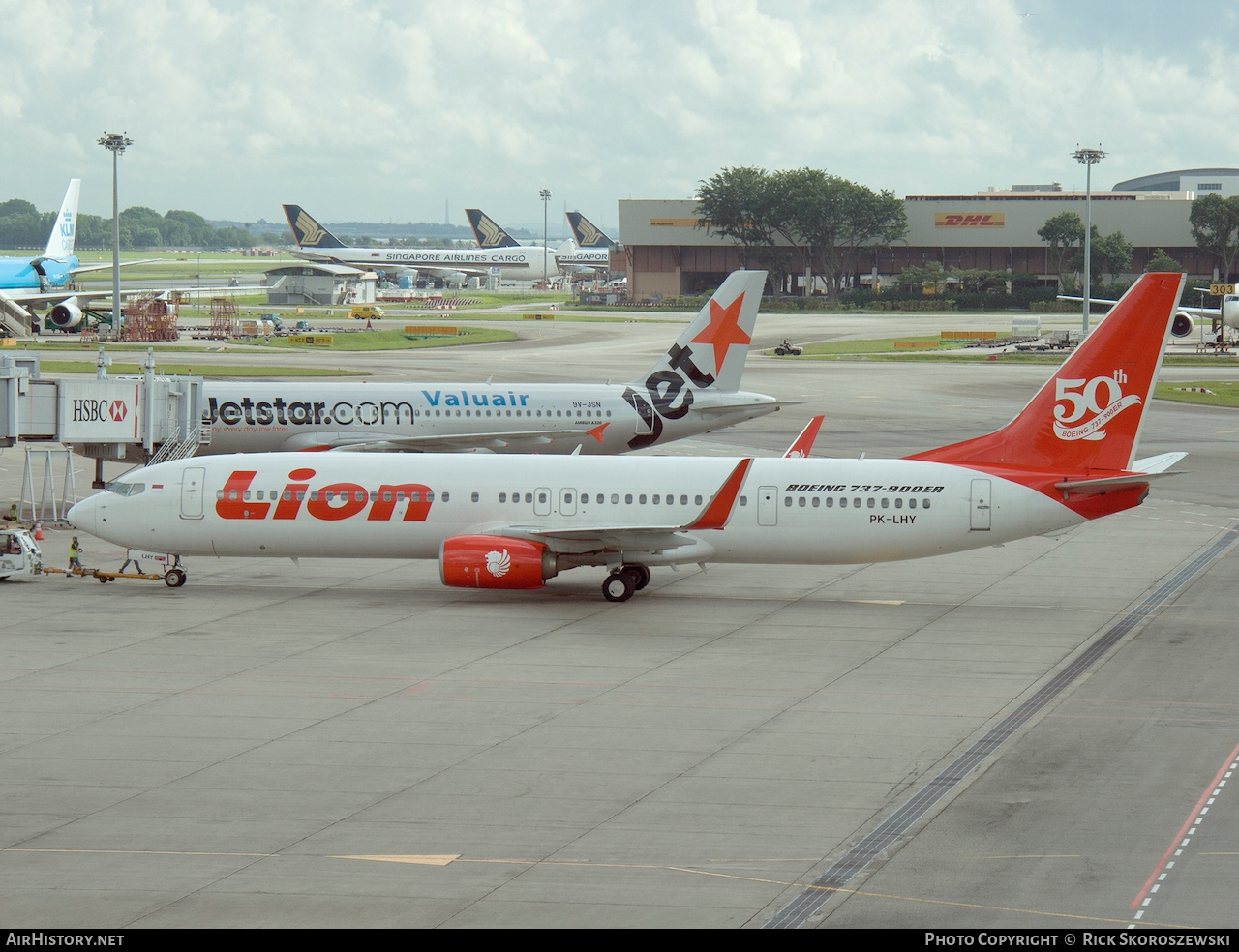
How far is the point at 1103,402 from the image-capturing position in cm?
3641

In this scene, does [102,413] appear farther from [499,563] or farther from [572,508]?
[572,508]

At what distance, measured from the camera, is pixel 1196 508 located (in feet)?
178

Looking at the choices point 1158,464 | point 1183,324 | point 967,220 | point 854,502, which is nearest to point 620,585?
point 854,502

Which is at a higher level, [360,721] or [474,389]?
[474,389]

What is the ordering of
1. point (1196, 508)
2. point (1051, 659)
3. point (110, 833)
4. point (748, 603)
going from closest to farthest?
point (110, 833), point (1051, 659), point (748, 603), point (1196, 508)

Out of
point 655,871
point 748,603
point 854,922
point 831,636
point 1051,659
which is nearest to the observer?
point 854,922

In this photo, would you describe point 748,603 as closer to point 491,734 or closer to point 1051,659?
point 1051,659

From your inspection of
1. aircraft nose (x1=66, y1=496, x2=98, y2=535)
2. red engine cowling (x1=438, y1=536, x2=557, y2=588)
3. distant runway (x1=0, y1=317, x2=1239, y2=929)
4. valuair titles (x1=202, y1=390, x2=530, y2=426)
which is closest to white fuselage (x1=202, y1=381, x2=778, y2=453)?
valuair titles (x1=202, y1=390, x2=530, y2=426)

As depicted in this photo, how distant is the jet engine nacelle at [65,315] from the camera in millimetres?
131750

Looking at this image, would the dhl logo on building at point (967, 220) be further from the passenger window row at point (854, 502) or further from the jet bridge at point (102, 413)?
the passenger window row at point (854, 502)

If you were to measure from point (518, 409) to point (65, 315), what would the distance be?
292ft

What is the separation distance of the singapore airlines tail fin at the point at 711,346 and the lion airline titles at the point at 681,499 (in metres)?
20.0

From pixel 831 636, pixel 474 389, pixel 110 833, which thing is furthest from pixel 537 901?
pixel 474 389

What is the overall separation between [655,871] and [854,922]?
2.86 metres
